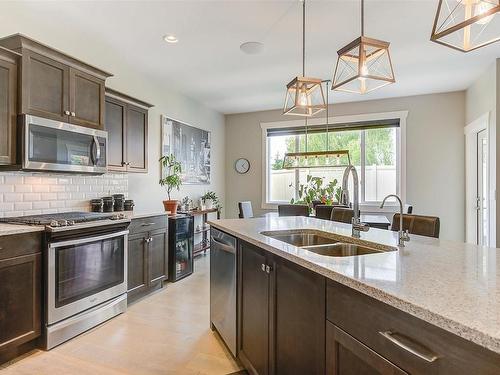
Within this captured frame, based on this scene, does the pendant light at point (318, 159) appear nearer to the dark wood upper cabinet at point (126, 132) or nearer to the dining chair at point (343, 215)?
the dining chair at point (343, 215)

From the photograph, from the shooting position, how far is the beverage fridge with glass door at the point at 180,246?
4.12 metres

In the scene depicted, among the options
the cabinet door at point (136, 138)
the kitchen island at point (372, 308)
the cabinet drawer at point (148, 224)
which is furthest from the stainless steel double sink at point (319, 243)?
the cabinet door at point (136, 138)

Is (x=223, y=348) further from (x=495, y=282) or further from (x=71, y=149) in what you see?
(x=71, y=149)

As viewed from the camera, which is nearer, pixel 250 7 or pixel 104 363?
pixel 104 363

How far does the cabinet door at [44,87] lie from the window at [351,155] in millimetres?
4196

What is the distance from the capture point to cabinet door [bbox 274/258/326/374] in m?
1.29

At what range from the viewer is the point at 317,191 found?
5711mm

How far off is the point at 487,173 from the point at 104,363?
4920 mm

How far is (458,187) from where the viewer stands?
529 centimetres

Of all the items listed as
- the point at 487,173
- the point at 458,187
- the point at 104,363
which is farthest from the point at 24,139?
the point at 458,187

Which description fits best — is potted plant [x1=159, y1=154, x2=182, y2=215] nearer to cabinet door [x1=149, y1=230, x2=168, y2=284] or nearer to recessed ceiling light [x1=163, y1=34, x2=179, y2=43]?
cabinet door [x1=149, y1=230, x2=168, y2=284]

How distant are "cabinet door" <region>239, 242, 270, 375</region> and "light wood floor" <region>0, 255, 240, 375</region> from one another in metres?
0.34

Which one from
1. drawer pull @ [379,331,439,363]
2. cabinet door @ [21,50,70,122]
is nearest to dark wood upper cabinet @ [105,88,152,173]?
cabinet door @ [21,50,70,122]

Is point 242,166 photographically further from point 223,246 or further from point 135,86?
point 223,246
